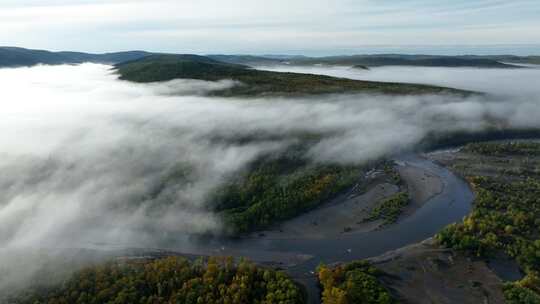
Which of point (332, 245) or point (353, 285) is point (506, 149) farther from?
point (353, 285)

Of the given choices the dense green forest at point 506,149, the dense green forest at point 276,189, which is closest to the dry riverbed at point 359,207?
the dense green forest at point 276,189

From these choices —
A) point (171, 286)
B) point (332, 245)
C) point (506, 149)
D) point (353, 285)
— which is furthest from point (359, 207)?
point (506, 149)

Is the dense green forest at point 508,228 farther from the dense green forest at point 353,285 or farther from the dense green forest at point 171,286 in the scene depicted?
the dense green forest at point 171,286

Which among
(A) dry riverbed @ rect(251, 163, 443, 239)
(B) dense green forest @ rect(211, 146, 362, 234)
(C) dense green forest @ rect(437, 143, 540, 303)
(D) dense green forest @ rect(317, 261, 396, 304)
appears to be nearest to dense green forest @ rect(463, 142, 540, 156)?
(C) dense green forest @ rect(437, 143, 540, 303)

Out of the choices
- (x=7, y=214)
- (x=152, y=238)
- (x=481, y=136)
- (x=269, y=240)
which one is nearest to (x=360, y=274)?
(x=269, y=240)

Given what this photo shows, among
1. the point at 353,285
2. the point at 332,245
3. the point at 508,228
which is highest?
the point at 508,228

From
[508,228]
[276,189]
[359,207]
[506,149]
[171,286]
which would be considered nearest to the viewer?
[171,286]

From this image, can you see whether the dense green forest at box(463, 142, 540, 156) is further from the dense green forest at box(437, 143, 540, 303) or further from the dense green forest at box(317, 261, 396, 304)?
the dense green forest at box(317, 261, 396, 304)
